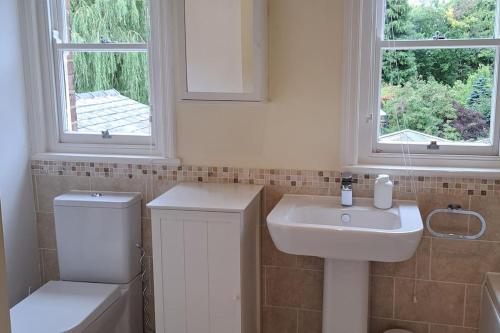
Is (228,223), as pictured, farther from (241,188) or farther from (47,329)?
(47,329)

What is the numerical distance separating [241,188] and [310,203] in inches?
12.6

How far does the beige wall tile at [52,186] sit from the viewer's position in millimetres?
2697

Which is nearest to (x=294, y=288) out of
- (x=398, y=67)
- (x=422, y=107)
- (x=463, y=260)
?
(x=463, y=260)

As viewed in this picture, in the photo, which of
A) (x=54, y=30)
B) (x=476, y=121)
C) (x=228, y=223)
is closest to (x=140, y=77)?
(x=54, y=30)

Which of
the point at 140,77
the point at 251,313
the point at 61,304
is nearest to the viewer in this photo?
the point at 61,304

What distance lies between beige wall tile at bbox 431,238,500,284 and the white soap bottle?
297 mm

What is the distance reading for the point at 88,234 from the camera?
2.52 metres

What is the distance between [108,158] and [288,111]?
0.92 metres

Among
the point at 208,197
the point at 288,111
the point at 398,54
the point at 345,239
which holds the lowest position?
the point at 345,239

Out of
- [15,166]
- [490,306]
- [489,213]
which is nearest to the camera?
[490,306]

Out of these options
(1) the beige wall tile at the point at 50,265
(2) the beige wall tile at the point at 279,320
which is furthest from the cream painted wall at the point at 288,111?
(1) the beige wall tile at the point at 50,265

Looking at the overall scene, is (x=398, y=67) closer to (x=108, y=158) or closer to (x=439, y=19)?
(x=439, y=19)

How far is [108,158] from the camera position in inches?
104

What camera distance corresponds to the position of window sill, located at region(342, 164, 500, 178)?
2.24m
